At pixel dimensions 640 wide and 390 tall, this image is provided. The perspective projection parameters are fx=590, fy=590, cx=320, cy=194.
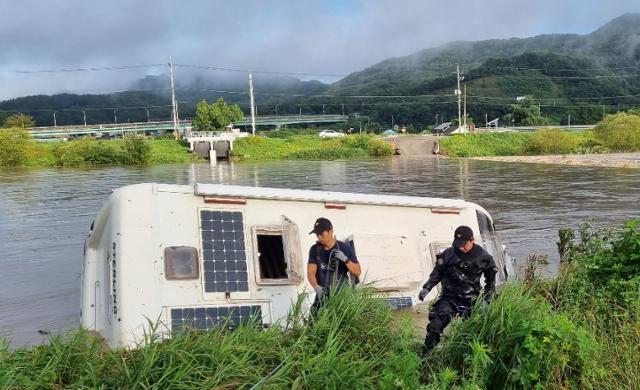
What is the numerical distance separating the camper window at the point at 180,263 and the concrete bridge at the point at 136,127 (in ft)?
245

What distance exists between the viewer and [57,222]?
69.1 feet

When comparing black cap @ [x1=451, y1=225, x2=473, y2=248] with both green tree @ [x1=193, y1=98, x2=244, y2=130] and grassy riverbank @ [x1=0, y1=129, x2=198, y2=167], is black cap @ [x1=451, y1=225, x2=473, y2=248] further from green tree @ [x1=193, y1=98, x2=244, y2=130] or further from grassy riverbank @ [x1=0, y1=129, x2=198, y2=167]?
green tree @ [x1=193, y1=98, x2=244, y2=130]

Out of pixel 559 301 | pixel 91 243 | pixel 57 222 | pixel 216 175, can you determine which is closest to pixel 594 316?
pixel 559 301

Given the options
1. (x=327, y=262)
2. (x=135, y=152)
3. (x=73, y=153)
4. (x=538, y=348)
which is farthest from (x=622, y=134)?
(x=538, y=348)

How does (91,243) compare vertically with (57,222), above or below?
above

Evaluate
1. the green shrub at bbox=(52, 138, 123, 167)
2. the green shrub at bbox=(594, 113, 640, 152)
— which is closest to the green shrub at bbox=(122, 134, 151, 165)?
the green shrub at bbox=(52, 138, 123, 167)

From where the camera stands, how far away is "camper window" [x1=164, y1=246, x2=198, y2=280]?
680cm

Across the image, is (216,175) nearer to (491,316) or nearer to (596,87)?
(491,316)

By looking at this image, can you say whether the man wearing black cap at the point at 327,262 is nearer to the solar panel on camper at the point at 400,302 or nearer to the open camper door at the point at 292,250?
the open camper door at the point at 292,250

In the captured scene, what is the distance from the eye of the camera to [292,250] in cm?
766

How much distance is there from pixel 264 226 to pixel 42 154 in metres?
57.9

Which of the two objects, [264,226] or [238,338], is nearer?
[238,338]

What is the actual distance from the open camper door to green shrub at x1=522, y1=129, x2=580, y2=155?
58.6 meters

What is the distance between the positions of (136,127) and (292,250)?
342ft
